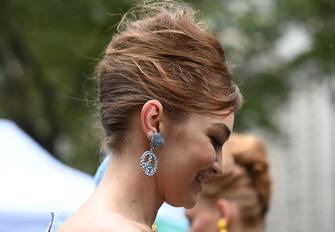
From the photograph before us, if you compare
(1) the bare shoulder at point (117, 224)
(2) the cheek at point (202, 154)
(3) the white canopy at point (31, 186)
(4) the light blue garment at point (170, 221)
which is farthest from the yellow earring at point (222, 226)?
(1) the bare shoulder at point (117, 224)

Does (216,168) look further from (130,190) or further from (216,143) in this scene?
(130,190)

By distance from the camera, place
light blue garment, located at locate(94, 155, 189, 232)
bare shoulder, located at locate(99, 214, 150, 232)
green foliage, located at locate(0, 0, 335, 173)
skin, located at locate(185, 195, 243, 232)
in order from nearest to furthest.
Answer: bare shoulder, located at locate(99, 214, 150, 232) → skin, located at locate(185, 195, 243, 232) → light blue garment, located at locate(94, 155, 189, 232) → green foliage, located at locate(0, 0, 335, 173)

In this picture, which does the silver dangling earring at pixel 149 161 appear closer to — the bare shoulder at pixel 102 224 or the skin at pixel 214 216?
the bare shoulder at pixel 102 224

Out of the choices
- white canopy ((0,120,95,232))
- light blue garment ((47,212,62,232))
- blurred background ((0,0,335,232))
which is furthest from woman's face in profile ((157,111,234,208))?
blurred background ((0,0,335,232))

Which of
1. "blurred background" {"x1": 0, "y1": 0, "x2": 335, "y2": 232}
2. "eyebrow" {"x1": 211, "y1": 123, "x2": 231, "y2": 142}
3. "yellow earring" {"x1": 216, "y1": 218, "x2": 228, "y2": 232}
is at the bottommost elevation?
"blurred background" {"x1": 0, "y1": 0, "x2": 335, "y2": 232}

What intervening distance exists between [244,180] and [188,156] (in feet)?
4.51

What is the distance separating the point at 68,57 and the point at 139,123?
836cm

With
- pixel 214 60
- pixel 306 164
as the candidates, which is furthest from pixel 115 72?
pixel 306 164

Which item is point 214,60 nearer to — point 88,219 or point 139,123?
point 139,123

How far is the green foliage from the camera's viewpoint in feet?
29.6

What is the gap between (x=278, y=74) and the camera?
33.2ft

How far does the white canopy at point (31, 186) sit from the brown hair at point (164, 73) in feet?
6.22

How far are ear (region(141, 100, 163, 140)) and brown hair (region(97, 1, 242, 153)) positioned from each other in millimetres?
19

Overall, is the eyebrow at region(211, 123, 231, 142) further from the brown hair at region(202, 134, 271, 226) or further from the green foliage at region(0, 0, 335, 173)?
the green foliage at region(0, 0, 335, 173)
